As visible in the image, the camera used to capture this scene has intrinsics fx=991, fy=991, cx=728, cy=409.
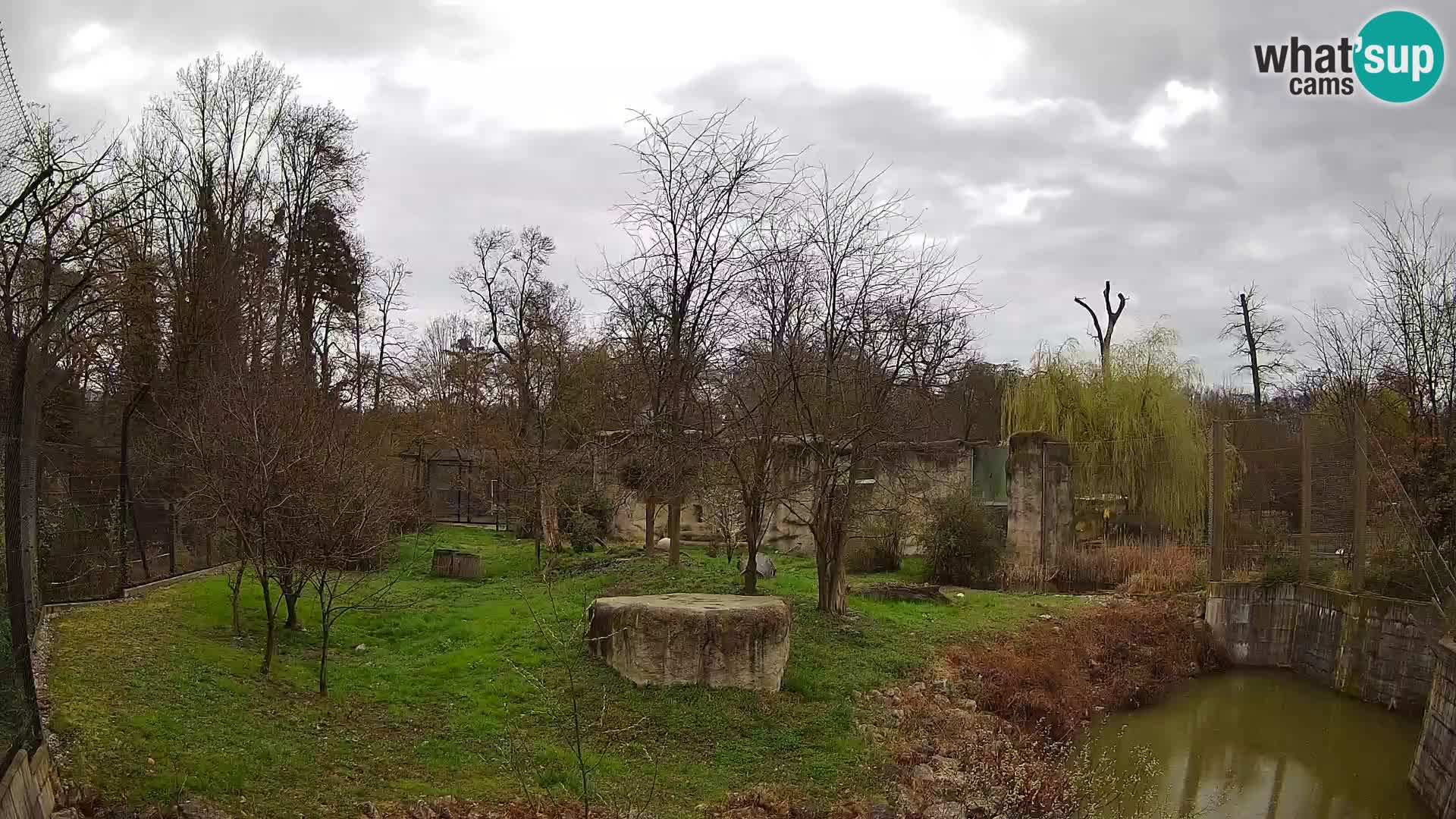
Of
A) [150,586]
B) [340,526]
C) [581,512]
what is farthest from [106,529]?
[581,512]

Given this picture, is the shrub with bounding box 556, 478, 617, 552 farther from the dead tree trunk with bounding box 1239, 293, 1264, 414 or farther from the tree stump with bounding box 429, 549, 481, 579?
the dead tree trunk with bounding box 1239, 293, 1264, 414

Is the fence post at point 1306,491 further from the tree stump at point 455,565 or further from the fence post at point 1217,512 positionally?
the tree stump at point 455,565

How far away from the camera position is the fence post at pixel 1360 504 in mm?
13039

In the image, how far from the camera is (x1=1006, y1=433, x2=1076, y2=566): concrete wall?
20.5 meters

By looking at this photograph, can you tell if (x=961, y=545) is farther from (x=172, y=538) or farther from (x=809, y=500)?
(x=172, y=538)

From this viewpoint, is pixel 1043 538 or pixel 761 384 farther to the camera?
pixel 1043 538

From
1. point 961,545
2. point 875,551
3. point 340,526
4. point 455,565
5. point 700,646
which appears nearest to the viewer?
point 700,646

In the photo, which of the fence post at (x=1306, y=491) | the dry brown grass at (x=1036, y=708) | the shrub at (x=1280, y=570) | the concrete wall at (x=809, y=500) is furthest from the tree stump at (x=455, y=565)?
the fence post at (x=1306, y=491)

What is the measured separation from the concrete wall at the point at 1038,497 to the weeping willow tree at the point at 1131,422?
0.36 metres

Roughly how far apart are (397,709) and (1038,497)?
15081 millimetres

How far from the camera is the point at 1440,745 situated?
361 inches

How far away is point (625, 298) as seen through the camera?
16188 millimetres

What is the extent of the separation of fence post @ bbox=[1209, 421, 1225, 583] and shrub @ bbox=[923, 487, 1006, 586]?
4.20m

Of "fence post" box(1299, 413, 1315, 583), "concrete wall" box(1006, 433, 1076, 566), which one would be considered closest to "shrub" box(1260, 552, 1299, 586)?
"fence post" box(1299, 413, 1315, 583)
